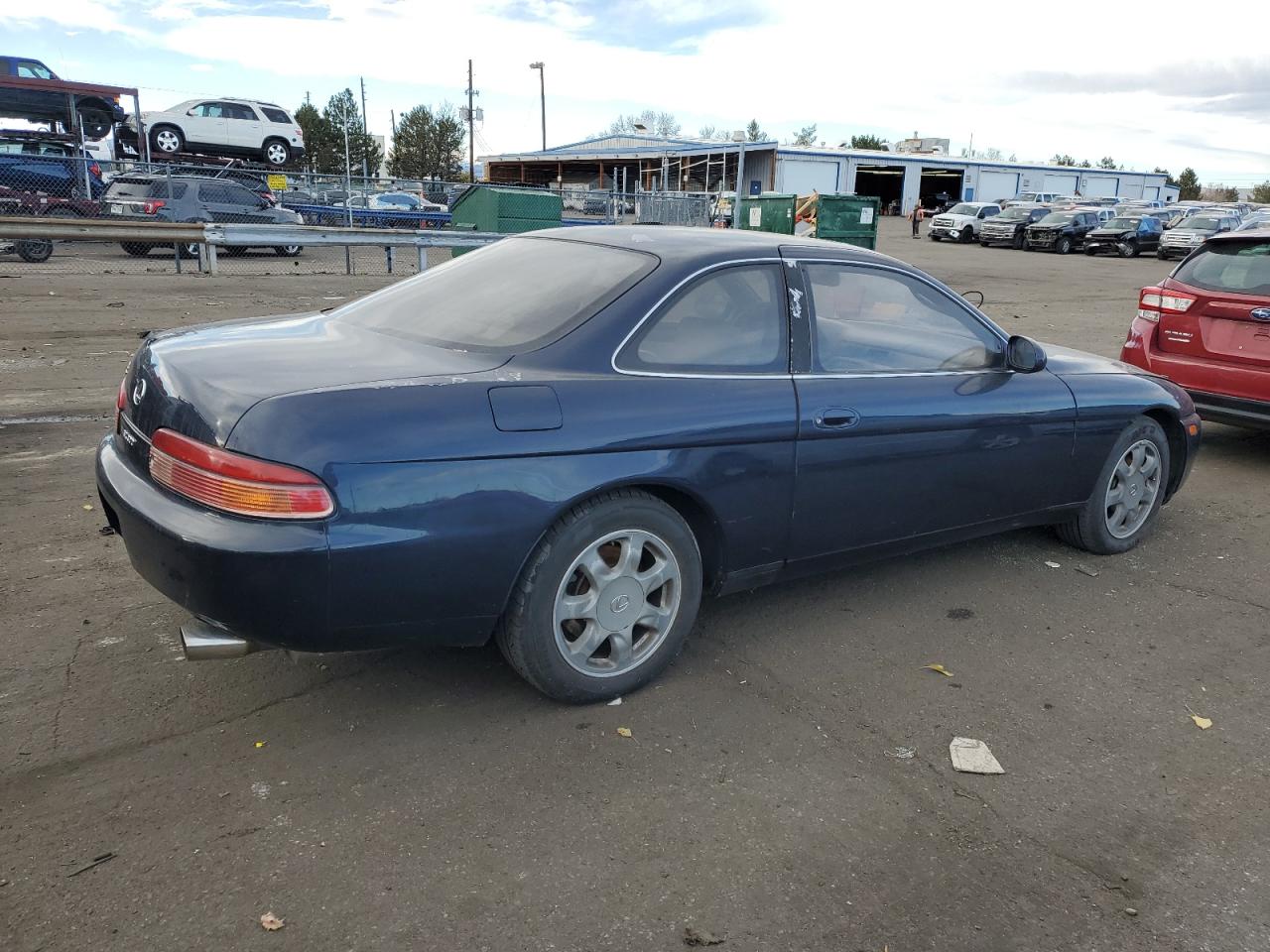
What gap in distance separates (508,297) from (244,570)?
1.40m

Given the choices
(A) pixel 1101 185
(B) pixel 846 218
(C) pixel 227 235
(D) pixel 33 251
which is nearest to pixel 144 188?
(D) pixel 33 251

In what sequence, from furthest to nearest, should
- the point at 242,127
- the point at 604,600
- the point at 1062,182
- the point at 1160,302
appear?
the point at 1062,182
the point at 242,127
the point at 1160,302
the point at 604,600

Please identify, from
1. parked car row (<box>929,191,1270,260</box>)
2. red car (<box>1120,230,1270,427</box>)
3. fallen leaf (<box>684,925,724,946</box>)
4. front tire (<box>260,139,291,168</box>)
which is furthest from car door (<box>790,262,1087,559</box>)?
parked car row (<box>929,191,1270,260</box>)

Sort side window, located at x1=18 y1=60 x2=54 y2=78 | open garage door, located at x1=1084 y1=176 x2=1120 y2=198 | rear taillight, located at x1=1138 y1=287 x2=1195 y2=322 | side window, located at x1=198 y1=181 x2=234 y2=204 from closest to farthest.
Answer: rear taillight, located at x1=1138 y1=287 x2=1195 y2=322, side window, located at x1=198 y1=181 x2=234 y2=204, side window, located at x1=18 y1=60 x2=54 y2=78, open garage door, located at x1=1084 y1=176 x2=1120 y2=198

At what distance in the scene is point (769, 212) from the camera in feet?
73.6

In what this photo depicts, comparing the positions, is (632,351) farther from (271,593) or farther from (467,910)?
(467,910)

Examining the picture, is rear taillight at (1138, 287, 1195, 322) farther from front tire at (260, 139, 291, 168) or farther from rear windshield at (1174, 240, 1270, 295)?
front tire at (260, 139, 291, 168)

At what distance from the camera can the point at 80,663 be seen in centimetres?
346

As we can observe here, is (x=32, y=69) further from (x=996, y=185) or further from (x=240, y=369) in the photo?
(x=996, y=185)

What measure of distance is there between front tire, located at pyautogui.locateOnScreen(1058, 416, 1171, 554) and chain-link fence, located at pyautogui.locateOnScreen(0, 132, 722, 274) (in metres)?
10.2

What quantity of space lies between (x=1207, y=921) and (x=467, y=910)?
71.1 inches

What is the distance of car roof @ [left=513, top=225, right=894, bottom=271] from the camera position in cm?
363

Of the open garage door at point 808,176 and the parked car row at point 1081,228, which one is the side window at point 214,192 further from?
the open garage door at point 808,176

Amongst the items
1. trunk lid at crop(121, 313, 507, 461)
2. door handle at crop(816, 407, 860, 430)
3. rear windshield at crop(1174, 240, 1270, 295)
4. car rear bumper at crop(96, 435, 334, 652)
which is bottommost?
car rear bumper at crop(96, 435, 334, 652)
